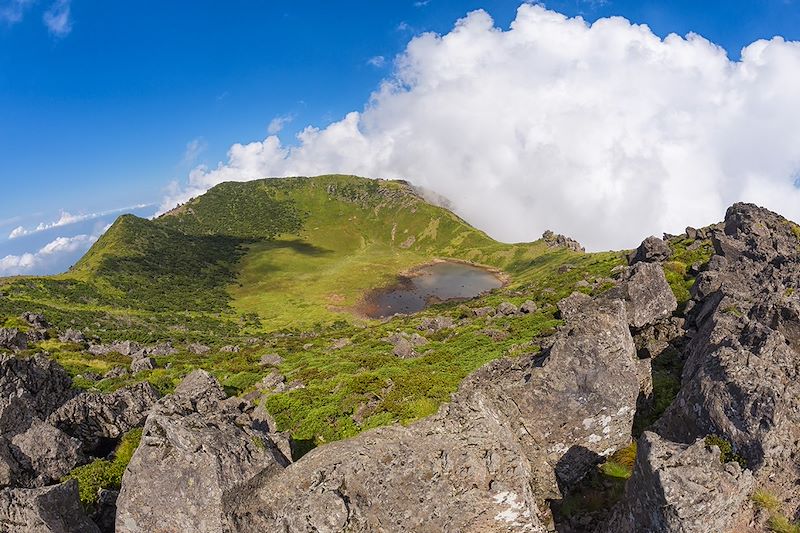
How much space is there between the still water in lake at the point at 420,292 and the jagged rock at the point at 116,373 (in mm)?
98963

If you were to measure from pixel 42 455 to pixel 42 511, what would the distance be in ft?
26.8

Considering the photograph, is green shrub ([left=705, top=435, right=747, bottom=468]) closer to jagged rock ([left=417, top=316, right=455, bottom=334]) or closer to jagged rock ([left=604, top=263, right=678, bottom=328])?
jagged rock ([left=604, top=263, right=678, bottom=328])

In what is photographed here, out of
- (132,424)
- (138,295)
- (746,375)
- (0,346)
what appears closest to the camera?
(746,375)

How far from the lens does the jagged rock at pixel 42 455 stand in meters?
19.5

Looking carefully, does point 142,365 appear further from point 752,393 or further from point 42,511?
point 752,393

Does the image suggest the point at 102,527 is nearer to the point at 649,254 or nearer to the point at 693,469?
the point at 693,469

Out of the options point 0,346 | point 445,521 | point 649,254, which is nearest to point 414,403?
point 445,521

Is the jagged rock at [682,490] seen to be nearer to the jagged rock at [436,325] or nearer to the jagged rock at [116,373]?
the jagged rock at [436,325]

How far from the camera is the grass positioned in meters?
17.5

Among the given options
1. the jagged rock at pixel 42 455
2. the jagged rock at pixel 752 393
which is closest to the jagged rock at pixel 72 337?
the jagged rock at pixel 42 455

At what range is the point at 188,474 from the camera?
13.9 meters

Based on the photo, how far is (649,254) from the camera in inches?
2621

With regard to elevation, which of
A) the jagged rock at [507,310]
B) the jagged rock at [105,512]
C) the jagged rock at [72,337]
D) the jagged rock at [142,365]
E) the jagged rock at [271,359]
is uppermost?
the jagged rock at [507,310]

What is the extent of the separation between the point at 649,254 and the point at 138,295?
166037 millimetres
